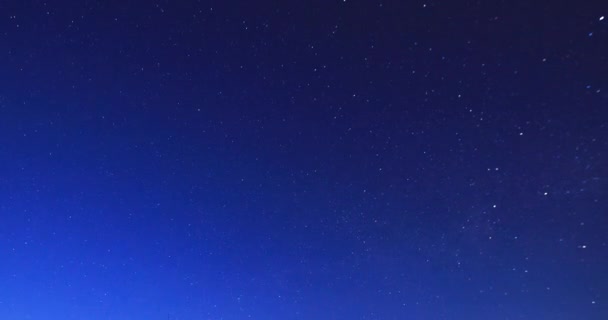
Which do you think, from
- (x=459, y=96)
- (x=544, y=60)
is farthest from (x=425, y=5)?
(x=544, y=60)

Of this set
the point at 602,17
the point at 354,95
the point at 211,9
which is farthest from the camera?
the point at 354,95

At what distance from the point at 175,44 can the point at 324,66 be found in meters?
1.33

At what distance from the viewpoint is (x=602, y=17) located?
260 cm

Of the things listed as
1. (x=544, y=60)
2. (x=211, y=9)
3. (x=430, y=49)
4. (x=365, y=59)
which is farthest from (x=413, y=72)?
(x=211, y=9)

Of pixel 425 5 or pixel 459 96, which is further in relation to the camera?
pixel 459 96

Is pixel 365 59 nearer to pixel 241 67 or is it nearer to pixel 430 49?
pixel 430 49

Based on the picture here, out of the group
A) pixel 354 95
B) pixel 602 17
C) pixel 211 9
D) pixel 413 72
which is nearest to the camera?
pixel 602 17

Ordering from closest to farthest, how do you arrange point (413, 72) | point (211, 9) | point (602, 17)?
point (602, 17) < point (211, 9) < point (413, 72)

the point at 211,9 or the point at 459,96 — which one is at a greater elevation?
the point at 211,9

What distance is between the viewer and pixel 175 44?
3.04 meters

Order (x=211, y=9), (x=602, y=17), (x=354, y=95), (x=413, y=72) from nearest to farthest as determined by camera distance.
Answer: (x=602, y=17), (x=211, y=9), (x=413, y=72), (x=354, y=95)

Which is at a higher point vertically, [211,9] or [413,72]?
[211,9]

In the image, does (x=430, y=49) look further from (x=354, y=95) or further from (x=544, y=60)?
(x=544, y=60)

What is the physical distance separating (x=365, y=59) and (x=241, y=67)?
1.12m
